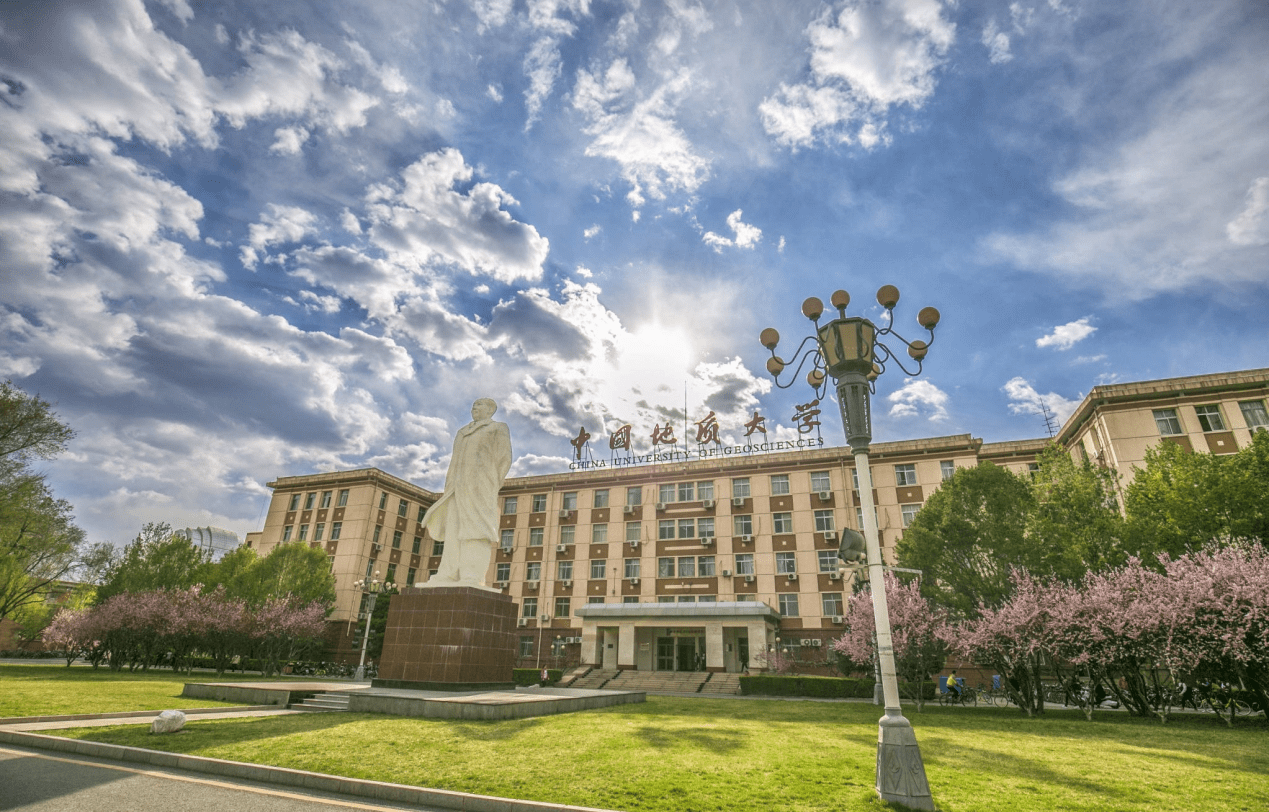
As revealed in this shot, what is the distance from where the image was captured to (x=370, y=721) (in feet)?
34.7

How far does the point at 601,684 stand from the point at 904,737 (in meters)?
31.4

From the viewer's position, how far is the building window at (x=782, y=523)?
1583 inches

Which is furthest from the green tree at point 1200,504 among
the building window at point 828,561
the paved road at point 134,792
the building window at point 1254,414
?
the paved road at point 134,792

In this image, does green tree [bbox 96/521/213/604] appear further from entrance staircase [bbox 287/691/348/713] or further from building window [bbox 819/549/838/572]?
building window [bbox 819/549/838/572]

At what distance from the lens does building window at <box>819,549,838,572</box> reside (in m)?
38.0

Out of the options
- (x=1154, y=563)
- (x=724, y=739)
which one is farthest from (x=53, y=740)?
(x=1154, y=563)

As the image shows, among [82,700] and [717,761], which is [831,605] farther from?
[82,700]

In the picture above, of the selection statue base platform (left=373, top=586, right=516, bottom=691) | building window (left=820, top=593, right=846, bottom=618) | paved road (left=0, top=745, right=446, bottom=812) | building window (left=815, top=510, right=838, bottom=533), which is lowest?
paved road (left=0, top=745, right=446, bottom=812)

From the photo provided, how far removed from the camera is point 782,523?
133 feet

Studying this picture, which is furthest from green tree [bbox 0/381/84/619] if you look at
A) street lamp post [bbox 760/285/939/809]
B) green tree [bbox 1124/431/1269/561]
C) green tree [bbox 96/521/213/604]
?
green tree [bbox 1124/431/1269/561]

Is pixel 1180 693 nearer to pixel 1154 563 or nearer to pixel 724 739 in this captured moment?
pixel 1154 563

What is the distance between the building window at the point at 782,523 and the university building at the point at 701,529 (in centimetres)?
10

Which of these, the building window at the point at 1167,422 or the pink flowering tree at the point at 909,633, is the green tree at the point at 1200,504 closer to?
the pink flowering tree at the point at 909,633

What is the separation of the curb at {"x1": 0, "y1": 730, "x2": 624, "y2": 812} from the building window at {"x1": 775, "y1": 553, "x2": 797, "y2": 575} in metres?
35.3
